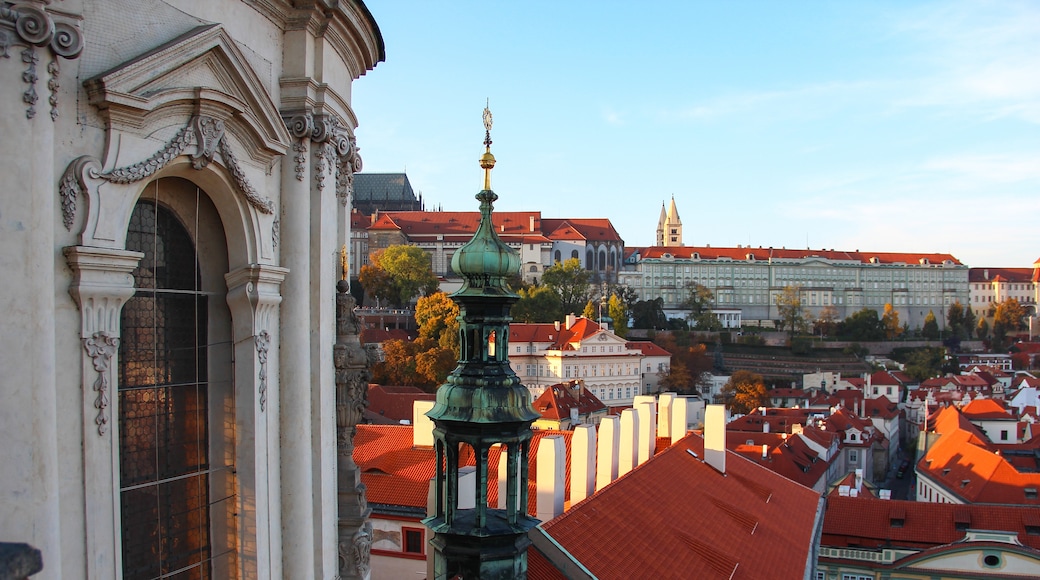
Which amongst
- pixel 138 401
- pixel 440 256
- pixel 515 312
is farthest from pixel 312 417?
→ pixel 440 256

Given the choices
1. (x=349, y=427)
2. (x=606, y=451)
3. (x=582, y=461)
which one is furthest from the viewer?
(x=606, y=451)

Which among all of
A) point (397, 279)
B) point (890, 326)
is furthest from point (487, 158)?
point (890, 326)

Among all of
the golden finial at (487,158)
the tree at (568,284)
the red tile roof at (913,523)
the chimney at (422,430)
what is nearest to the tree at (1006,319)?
the tree at (568,284)

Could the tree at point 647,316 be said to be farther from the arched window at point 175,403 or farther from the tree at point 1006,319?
the arched window at point 175,403

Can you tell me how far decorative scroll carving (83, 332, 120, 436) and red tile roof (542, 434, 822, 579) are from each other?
295 inches

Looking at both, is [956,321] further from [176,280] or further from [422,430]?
[176,280]

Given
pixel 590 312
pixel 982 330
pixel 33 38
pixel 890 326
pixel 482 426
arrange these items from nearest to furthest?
pixel 33 38
pixel 482 426
pixel 590 312
pixel 890 326
pixel 982 330

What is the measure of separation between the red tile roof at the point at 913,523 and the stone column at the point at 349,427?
25923 millimetres

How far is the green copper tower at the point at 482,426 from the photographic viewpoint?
31.8ft

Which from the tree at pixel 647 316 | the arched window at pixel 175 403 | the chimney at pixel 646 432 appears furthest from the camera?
the tree at pixel 647 316

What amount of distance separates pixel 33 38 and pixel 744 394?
3048 inches

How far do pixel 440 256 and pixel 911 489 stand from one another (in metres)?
69.1

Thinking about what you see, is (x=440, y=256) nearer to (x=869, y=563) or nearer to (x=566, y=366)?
(x=566, y=366)

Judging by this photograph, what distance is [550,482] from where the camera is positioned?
13867 mm
